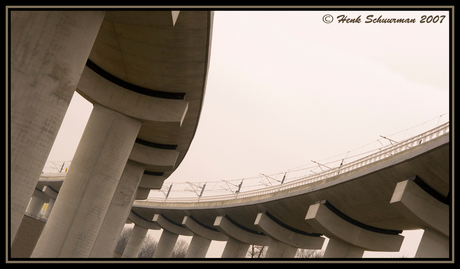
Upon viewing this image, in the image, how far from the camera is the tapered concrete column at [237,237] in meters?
55.8

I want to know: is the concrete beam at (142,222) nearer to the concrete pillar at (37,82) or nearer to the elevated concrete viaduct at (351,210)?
the elevated concrete viaduct at (351,210)

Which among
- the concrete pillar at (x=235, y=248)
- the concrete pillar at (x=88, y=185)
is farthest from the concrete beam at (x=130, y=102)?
the concrete pillar at (x=235, y=248)

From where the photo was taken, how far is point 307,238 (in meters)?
48.2

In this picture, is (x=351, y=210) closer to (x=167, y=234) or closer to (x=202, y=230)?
(x=202, y=230)

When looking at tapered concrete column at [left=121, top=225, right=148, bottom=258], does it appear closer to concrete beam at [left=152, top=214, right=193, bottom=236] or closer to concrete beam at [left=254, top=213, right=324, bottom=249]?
concrete beam at [left=152, top=214, right=193, bottom=236]

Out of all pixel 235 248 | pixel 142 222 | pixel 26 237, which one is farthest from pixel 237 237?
pixel 142 222

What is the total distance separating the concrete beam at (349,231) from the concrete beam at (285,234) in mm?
9174

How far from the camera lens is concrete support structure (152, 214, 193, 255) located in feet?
237

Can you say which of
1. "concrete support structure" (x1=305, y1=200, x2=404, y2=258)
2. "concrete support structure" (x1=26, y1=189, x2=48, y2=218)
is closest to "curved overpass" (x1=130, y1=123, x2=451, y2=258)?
"concrete support structure" (x1=305, y1=200, x2=404, y2=258)

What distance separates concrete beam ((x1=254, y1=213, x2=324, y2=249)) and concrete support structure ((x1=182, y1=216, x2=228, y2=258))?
1812 cm

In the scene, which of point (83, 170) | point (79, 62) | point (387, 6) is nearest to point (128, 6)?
point (79, 62)
